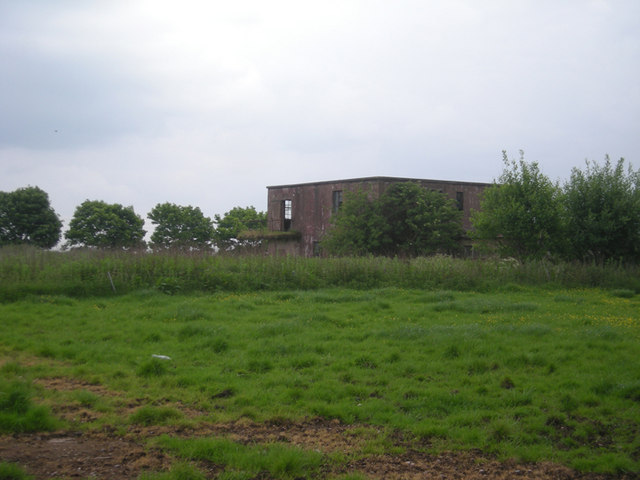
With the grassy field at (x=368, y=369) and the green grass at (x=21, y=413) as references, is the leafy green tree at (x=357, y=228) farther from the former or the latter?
the green grass at (x=21, y=413)

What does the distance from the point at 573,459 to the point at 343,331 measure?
19.5 feet

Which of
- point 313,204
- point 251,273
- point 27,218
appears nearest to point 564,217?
point 251,273

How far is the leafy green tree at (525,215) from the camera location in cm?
2467

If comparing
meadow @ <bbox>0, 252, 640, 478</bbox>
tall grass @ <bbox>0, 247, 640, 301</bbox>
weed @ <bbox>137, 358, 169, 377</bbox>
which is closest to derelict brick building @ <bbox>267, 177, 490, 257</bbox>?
tall grass @ <bbox>0, 247, 640, 301</bbox>

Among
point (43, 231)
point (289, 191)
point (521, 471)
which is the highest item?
point (289, 191)

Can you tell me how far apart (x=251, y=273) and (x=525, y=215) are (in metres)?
14.2

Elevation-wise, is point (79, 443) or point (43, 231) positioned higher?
point (43, 231)

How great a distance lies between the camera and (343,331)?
1065 cm

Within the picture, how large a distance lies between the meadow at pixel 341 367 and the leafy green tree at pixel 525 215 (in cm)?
904

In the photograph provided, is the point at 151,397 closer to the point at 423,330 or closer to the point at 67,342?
the point at 67,342

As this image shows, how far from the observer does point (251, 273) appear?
18.6m

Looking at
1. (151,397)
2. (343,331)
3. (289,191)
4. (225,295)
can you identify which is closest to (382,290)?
(225,295)

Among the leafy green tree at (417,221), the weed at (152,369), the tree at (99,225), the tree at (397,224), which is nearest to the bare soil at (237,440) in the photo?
the weed at (152,369)

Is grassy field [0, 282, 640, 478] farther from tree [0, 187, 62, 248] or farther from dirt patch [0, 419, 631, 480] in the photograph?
tree [0, 187, 62, 248]
